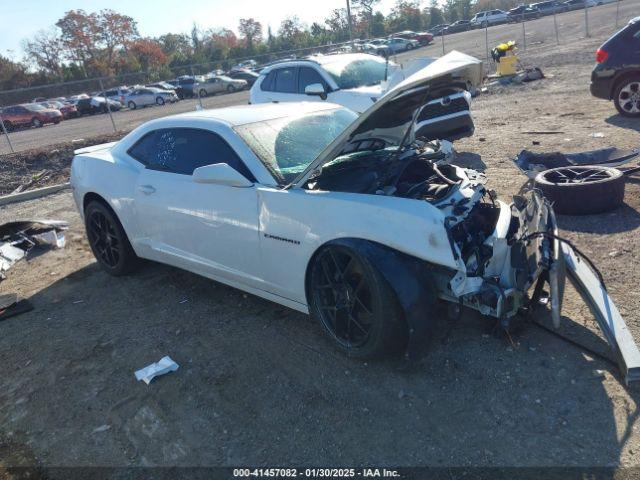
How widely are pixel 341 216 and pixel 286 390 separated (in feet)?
3.72

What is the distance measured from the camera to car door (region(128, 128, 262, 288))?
3.91 metres

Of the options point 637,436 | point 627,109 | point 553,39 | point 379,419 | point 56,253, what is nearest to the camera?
point 637,436

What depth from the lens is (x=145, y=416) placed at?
3.19m

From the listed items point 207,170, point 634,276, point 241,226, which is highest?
point 207,170

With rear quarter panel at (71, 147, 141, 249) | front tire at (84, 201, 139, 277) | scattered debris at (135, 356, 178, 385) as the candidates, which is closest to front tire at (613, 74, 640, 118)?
rear quarter panel at (71, 147, 141, 249)

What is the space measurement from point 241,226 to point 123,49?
246 ft

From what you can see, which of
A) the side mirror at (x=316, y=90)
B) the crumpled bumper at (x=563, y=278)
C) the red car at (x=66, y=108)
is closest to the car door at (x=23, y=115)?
Result: the red car at (x=66, y=108)

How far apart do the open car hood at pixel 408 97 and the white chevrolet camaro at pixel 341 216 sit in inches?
0.5

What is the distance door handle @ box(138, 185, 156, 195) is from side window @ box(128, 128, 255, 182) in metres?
0.19

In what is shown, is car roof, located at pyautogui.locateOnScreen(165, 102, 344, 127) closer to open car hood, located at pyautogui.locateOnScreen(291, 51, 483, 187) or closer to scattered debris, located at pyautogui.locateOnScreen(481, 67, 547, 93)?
open car hood, located at pyautogui.locateOnScreen(291, 51, 483, 187)

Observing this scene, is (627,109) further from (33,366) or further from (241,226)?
(33,366)

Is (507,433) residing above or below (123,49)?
below

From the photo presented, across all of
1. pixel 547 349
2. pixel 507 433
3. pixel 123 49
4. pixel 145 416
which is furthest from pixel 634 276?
pixel 123 49

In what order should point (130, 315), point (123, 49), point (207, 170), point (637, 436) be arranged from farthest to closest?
point (123, 49) < point (130, 315) < point (207, 170) < point (637, 436)
